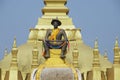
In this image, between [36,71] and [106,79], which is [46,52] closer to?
[36,71]

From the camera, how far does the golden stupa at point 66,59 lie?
92.6 feet

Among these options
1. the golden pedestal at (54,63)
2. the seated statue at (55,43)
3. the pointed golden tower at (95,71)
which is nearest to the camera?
the golden pedestal at (54,63)

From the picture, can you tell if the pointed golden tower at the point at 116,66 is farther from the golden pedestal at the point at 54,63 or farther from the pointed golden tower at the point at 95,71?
the golden pedestal at the point at 54,63

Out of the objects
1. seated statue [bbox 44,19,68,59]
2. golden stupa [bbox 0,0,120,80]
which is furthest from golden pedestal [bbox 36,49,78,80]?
golden stupa [bbox 0,0,120,80]

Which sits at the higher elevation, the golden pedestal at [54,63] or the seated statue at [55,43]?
the seated statue at [55,43]

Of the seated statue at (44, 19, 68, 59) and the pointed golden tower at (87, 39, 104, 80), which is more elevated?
the seated statue at (44, 19, 68, 59)

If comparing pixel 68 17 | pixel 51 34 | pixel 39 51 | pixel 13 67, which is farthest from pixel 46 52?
pixel 68 17

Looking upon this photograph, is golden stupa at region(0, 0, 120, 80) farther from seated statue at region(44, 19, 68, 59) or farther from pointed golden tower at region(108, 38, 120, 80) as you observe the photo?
seated statue at region(44, 19, 68, 59)

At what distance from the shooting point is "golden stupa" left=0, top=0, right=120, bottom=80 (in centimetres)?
2822

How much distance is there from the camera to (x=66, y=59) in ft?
102

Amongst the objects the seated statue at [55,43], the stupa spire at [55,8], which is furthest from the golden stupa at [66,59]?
the seated statue at [55,43]

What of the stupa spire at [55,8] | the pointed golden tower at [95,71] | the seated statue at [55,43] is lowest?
the pointed golden tower at [95,71]

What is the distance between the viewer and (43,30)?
3306 centimetres

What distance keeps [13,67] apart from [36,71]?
4036 millimetres
